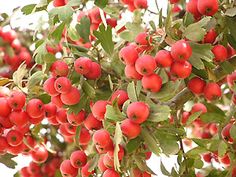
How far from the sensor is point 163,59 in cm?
170

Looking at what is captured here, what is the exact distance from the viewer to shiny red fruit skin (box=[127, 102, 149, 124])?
5.27 ft

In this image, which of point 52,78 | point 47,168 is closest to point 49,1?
point 52,78

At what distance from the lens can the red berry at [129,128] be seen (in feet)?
5.35

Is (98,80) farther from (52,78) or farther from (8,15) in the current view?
(8,15)

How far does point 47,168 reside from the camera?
115 inches

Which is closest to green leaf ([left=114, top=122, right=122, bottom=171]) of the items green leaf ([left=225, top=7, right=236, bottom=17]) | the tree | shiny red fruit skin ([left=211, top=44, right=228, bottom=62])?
the tree

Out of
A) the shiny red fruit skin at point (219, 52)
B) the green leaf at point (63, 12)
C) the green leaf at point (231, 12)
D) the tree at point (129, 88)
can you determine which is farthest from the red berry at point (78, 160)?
the green leaf at point (231, 12)

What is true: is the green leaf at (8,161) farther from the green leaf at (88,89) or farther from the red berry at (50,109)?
the green leaf at (88,89)

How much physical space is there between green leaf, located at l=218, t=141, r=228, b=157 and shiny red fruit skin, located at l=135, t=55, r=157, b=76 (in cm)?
38

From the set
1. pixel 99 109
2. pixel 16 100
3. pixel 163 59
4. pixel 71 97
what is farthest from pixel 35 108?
pixel 163 59

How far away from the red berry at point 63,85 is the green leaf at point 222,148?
1.75 feet

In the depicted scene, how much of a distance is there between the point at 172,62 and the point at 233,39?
301 mm

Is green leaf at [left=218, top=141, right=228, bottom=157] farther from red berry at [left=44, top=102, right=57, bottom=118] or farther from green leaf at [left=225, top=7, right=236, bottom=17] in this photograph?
red berry at [left=44, top=102, right=57, bottom=118]

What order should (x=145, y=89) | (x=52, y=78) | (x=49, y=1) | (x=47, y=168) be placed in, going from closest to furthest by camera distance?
(x=145, y=89), (x=52, y=78), (x=49, y=1), (x=47, y=168)
